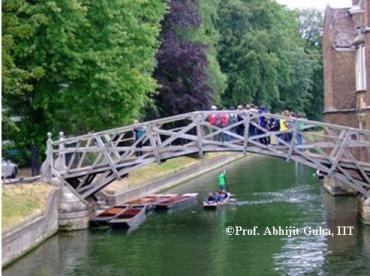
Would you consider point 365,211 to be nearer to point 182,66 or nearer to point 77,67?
point 77,67

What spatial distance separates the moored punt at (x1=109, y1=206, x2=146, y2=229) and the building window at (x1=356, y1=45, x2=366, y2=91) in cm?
1027

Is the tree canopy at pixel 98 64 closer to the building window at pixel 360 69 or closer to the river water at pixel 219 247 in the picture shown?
the river water at pixel 219 247

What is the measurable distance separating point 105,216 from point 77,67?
548 centimetres

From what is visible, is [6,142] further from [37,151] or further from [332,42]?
[332,42]

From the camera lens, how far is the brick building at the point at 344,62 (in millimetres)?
31047

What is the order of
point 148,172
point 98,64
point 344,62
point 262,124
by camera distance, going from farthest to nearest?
point 148,172, point 344,62, point 98,64, point 262,124

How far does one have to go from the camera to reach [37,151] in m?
28.4

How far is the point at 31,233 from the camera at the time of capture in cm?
1966

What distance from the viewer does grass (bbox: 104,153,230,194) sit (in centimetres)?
3172

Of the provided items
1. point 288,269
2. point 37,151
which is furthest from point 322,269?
point 37,151

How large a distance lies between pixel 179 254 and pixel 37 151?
1093 cm

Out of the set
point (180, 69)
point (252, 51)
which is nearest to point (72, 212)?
point (180, 69)

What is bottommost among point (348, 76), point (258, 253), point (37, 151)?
point (258, 253)

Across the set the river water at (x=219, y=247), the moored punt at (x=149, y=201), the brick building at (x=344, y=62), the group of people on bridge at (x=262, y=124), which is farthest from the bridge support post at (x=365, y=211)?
the moored punt at (x=149, y=201)
